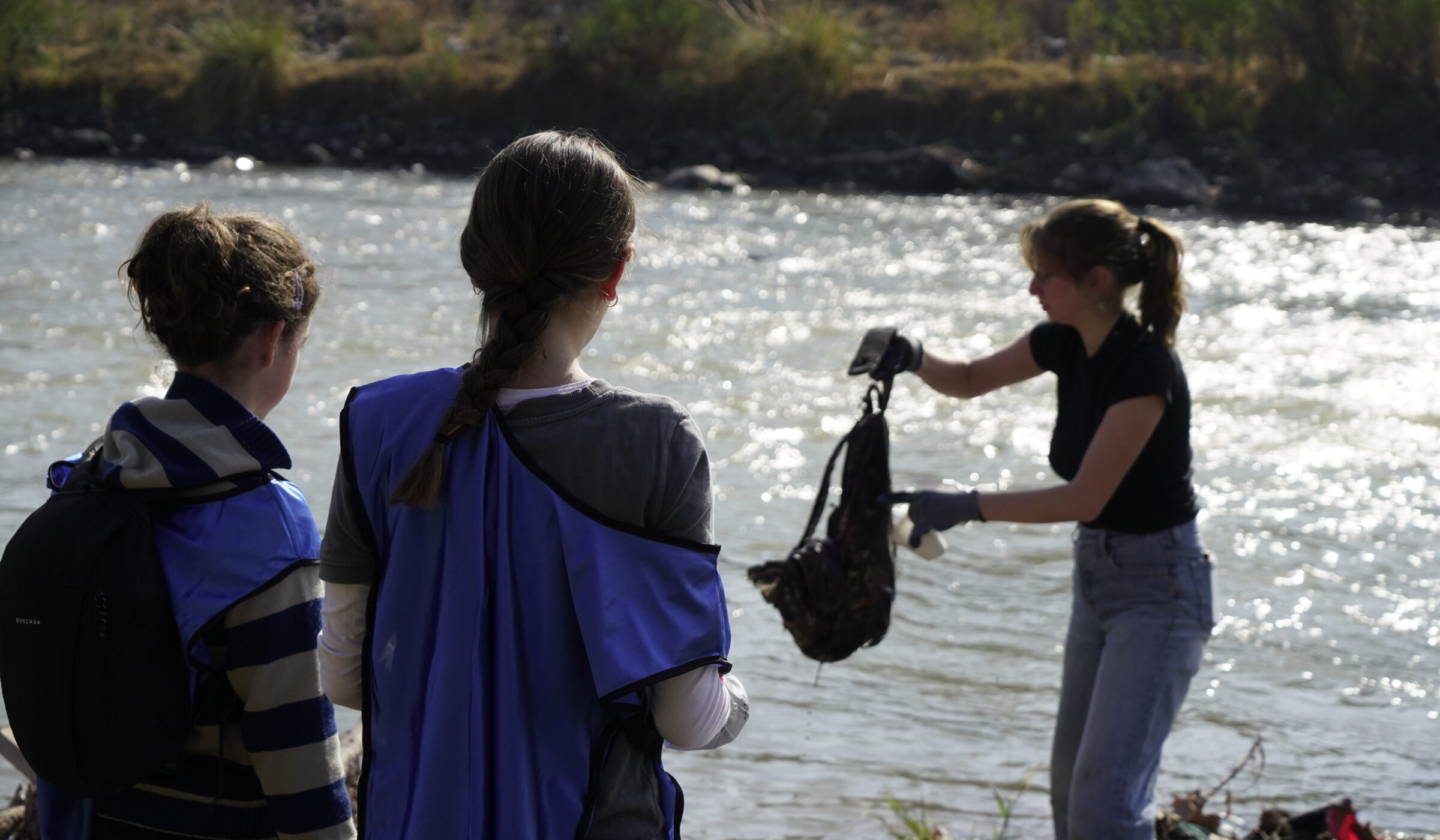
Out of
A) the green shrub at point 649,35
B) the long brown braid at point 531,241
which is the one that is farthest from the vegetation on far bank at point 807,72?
the long brown braid at point 531,241

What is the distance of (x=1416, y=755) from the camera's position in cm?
471

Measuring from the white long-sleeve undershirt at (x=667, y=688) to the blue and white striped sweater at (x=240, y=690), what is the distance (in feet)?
0.18

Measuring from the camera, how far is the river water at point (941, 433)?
468cm

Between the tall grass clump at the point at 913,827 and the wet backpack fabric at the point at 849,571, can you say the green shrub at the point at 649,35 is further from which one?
the wet backpack fabric at the point at 849,571

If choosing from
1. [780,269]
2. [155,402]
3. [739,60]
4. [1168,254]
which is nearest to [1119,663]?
[1168,254]

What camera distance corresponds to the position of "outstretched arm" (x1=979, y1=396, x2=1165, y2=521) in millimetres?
2975

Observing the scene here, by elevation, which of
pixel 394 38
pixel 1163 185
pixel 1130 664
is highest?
pixel 394 38

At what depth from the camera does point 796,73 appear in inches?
1023

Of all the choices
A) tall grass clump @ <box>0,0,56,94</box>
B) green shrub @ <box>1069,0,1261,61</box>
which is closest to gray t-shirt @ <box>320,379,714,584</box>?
green shrub @ <box>1069,0,1261,61</box>

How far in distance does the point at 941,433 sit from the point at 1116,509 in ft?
20.8

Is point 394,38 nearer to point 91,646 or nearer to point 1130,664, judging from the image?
point 1130,664

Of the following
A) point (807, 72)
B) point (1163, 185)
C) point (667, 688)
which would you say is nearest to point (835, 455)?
point (667, 688)

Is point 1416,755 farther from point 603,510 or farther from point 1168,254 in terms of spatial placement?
point 603,510

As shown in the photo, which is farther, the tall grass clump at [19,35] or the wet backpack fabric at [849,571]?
the tall grass clump at [19,35]
